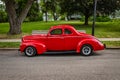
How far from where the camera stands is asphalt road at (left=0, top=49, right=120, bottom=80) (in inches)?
369

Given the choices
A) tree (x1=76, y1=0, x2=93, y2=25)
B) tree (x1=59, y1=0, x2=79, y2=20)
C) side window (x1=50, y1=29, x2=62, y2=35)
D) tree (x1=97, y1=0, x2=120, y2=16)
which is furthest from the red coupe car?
tree (x1=59, y1=0, x2=79, y2=20)

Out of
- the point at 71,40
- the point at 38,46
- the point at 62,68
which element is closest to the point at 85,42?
the point at 71,40

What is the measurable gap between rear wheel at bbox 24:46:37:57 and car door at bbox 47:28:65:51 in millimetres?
734

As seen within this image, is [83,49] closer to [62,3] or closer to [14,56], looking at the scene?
[14,56]

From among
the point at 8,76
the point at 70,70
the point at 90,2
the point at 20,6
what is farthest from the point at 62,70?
the point at 20,6

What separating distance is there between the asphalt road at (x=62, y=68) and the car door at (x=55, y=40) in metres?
1.08

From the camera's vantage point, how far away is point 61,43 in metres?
14.6

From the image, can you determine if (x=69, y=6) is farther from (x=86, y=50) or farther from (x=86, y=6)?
(x=86, y=50)

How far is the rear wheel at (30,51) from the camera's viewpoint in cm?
1445

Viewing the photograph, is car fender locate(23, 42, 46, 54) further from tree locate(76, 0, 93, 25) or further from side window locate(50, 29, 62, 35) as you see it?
tree locate(76, 0, 93, 25)

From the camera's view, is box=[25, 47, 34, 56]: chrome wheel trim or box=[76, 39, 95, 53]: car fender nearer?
box=[76, 39, 95, 53]: car fender

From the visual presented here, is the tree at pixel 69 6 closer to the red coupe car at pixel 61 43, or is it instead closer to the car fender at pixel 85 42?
the red coupe car at pixel 61 43

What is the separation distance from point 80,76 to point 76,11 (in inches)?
1180

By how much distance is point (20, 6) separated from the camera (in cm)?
5453
